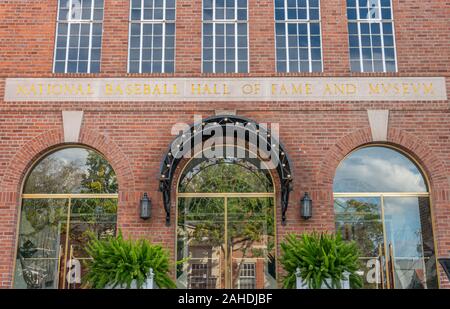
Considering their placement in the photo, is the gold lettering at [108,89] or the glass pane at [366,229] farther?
the gold lettering at [108,89]

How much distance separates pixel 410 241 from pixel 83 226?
7092 mm

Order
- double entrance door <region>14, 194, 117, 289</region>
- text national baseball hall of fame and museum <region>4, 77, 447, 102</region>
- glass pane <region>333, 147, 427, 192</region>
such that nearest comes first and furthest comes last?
double entrance door <region>14, 194, 117, 289</region> → glass pane <region>333, 147, 427, 192</region> → text national baseball hall of fame and museum <region>4, 77, 447, 102</region>

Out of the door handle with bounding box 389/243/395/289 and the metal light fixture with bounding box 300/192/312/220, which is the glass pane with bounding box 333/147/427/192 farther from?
the door handle with bounding box 389/243/395/289

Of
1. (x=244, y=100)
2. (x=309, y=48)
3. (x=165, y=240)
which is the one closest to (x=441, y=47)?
(x=309, y=48)

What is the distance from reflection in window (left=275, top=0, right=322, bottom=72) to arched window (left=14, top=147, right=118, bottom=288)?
189 inches

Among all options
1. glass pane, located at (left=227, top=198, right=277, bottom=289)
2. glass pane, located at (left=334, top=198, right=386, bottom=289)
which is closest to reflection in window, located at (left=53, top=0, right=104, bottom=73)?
glass pane, located at (left=227, top=198, right=277, bottom=289)

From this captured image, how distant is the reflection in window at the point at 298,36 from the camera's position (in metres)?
12.2

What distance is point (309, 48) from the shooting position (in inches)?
484

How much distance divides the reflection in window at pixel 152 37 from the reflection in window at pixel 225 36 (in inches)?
32.0

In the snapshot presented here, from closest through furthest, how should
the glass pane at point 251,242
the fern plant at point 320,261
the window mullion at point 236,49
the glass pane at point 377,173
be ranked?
1. the fern plant at point 320,261
2. the glass pane at point 251,242
3. the glass pane at point 377,173
4. the window mullion at point 236,49

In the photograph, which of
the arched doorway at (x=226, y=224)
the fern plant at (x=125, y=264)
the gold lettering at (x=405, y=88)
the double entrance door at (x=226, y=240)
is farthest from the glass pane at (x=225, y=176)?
the gold lettering at (x=405, y=88)

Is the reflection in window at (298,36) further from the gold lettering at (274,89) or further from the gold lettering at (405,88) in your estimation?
the gold lettering at (405,88)

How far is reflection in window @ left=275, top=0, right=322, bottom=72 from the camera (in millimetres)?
12172

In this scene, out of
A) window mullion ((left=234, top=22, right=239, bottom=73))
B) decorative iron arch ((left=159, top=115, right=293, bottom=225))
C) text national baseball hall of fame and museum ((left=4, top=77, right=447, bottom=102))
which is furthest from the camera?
window mullion ((left=234, top=22, right=239, bottom=73))
